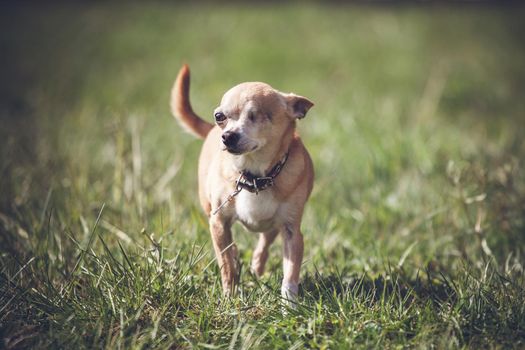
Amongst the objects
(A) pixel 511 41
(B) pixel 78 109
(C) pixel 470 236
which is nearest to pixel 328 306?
(C) pixel 470 236

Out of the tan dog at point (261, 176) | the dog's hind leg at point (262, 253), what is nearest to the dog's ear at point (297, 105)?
the tan dog at point (261, 176)

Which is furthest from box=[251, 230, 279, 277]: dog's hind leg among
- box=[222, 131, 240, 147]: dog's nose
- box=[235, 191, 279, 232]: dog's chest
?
box=[222, 131, 240, 147]: dog's nose

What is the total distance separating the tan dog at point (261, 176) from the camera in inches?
110

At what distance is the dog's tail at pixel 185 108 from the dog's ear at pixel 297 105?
730mm

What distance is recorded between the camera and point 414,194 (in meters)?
4.42

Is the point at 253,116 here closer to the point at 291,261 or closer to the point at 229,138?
the point at 229,138

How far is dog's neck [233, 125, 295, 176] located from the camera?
2861 mm

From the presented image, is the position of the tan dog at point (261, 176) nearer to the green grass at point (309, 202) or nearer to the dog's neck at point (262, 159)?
the dog's neck at point (262, 159)

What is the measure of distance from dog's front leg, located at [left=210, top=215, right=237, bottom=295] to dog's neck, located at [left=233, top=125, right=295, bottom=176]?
29 cm

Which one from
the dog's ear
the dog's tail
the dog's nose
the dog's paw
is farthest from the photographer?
the dog's tail

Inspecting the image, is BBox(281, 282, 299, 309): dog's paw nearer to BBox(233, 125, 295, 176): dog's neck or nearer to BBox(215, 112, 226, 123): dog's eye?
BBox(233, 125, 295, 176): dog's neck

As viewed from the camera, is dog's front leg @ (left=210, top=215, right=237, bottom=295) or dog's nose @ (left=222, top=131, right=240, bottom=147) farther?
dog's front leg @ (left=210, top=215, right=237, bottom=295)

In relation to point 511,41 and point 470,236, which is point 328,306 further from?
point 511,41

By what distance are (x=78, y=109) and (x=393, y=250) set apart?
13.5ft
